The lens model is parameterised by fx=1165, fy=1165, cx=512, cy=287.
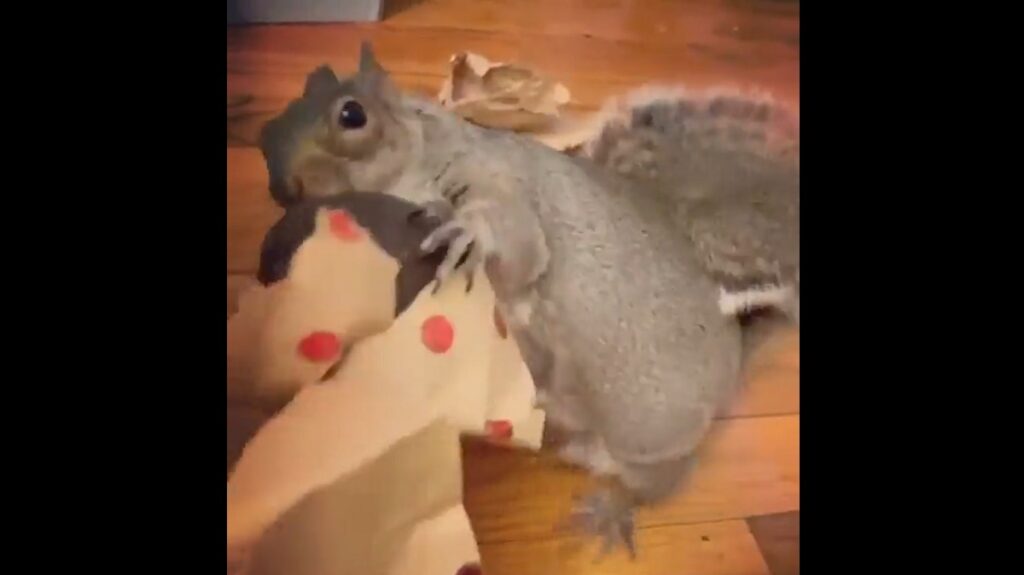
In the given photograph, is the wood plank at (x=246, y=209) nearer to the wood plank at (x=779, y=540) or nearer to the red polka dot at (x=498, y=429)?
the red polka dot at (x=498, y=429)

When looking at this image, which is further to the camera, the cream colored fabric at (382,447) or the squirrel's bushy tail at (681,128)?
the squirrel's bushy tail at (681,128)

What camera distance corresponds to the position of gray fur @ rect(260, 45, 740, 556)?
103 centimetres

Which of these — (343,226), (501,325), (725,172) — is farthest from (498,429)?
(725,172)

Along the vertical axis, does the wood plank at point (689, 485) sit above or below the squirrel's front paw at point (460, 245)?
below

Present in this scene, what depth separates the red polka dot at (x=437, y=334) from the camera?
995 millimetres

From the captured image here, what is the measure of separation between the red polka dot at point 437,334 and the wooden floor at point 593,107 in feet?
0.32

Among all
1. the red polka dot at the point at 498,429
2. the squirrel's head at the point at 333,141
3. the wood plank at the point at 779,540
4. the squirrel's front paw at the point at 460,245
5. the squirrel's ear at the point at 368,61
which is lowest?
the wood plank at the point at 779,540

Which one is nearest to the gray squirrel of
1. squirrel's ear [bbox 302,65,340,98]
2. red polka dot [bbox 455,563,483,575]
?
squirrel's ear [bbox 302,65,340,98]

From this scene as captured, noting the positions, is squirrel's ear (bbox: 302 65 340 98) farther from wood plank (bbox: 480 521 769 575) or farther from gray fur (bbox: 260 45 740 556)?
wood plank (bbox: 480 521 769 575)

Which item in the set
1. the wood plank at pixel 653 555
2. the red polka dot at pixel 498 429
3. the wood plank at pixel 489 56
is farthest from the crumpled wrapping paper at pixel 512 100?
the wood plank at pixel 653 555
